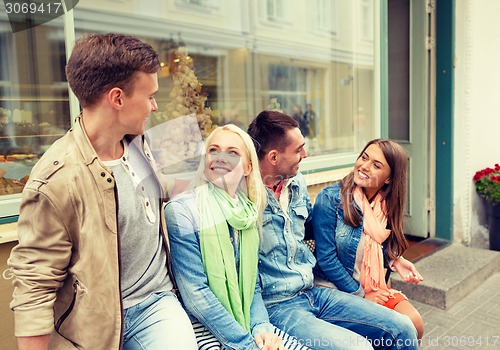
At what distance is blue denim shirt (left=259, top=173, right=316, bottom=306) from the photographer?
2109 mm

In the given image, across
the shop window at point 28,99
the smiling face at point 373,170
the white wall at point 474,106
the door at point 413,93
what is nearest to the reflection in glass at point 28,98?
the shop window at point 28,99

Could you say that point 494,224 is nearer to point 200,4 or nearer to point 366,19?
point 366,19

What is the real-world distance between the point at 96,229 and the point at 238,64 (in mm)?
3254

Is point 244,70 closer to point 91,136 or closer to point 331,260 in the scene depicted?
point 331,260

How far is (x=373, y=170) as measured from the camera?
239cm

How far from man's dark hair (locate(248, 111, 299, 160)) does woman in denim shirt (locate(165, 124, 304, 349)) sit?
29 cm

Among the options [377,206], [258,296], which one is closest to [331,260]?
[377,206]

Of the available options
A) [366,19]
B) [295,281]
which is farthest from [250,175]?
[366,19]

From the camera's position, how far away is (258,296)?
201 centimetres

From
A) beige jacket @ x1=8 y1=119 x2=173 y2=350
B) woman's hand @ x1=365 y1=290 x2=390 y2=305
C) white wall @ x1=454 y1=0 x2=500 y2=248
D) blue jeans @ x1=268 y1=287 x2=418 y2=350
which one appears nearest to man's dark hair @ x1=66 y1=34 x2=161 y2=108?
beige jacket @ x1=8 y1=119 x2=173 y2=350

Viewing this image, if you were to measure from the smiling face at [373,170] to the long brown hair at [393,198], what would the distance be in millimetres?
22

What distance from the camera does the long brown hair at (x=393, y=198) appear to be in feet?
7.76

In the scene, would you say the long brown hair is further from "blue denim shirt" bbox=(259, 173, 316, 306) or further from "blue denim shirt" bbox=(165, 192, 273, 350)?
"blue denim shirt" bbox=(165, 192, 273, 350)

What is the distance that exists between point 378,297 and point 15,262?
5.65ft
